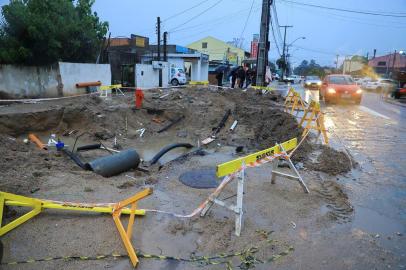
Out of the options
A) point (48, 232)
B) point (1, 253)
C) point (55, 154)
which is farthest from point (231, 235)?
point (55, 154)

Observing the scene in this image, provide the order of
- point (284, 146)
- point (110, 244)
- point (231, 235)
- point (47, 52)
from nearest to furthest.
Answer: point (110, 244) → point (231, 235) → point (284, 146) → point (47, 52)

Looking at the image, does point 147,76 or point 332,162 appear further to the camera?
point 147,76

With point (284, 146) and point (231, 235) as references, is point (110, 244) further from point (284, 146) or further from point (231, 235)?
point (284, 146)

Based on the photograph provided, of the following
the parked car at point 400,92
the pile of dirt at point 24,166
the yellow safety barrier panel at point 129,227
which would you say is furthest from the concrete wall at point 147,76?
the yellow safety barrier panel at point 129,227

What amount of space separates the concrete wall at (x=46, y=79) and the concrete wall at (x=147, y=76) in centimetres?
513

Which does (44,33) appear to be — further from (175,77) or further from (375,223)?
(375,223)

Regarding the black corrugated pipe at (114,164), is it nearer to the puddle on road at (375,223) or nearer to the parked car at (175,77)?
the puddle on road at (375,223)

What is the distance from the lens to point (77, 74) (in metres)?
18.2

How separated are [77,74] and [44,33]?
9.82ft

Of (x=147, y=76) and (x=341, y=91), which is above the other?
(x=147, y=76)

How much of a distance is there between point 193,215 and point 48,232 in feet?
6.14

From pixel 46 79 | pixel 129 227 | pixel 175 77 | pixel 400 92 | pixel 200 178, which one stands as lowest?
pixel 200 178

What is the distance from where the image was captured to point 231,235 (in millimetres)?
4168

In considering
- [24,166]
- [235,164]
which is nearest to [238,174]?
[235,164]
